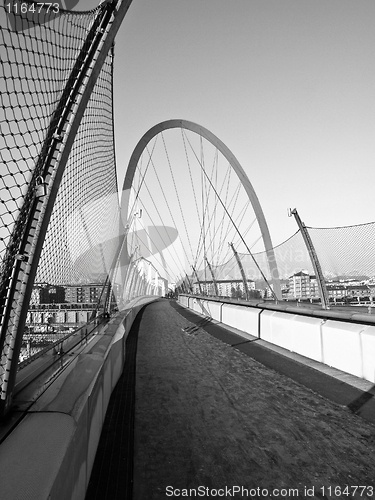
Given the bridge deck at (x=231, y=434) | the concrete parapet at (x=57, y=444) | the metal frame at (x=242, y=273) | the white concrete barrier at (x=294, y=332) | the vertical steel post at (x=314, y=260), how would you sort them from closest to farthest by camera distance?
the concrete parapet at (x=57, y=444), the bridge deck at (x=231, y=434), the white concrete barrier at (x=294, y=332), the vertical steel post at (x=314, y=260), the metal frame at (x=242, y=273)

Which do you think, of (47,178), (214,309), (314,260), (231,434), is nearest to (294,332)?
(314,260)

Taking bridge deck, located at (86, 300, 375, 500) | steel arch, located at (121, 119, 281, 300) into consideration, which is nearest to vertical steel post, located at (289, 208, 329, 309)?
bridge deck, located at (86, 300, 375, 500)

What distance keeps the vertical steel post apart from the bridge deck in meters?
1.49

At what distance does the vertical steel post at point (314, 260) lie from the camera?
6.39 m

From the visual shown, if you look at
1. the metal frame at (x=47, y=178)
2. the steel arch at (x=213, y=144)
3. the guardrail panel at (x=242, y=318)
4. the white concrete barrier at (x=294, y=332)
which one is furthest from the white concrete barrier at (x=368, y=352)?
the steel arch at (x=213, y=144)

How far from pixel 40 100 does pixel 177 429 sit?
2.90m

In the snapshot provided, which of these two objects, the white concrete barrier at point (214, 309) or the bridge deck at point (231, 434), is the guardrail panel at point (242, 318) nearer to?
the white concrete barrier at point (214, 309)

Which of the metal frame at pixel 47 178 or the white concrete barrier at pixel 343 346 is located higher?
the metal frame at pixel 47 178

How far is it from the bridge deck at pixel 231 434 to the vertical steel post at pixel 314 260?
4.89 feet

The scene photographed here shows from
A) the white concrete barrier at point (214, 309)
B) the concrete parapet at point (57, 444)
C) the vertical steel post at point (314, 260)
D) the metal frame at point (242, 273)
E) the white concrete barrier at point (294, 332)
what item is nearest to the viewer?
the concrete parapet at point (57, 444)

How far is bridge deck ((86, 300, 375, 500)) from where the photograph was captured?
2.27 meters

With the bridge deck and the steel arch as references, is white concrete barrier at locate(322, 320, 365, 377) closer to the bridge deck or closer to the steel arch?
the bridge deck

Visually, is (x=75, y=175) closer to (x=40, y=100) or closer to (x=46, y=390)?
(x=40, y=100)

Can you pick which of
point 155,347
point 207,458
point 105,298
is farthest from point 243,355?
point 207,458
